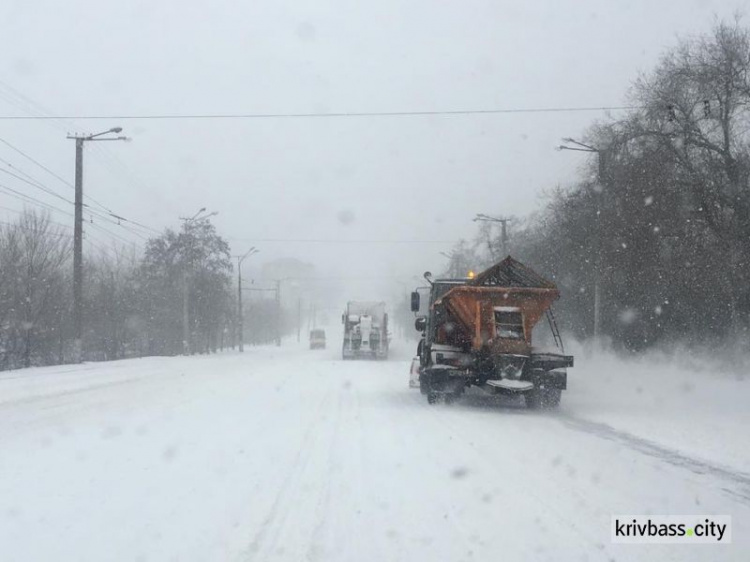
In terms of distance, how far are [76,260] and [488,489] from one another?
31.7 metres

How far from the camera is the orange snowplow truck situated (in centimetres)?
1759

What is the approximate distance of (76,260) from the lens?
3700 centimetres

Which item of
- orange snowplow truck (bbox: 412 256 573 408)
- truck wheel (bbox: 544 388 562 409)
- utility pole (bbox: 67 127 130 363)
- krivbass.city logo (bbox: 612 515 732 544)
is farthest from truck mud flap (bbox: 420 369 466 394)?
utility pole (bbox: 67 127 130 363)

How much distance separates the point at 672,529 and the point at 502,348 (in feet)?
34.4

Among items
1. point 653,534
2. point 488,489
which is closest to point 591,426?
point 488,489

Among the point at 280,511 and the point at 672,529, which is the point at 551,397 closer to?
the point at 672,529

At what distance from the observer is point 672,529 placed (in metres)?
7.31

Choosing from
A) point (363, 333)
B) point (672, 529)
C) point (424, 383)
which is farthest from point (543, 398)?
point (363, 333)

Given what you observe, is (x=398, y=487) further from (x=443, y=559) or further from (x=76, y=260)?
(x=76, y=260)

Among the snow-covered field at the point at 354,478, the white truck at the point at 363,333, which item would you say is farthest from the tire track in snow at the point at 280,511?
the white truck at the point at 363,333

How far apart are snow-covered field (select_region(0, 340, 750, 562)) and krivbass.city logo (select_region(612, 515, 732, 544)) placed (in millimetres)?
140

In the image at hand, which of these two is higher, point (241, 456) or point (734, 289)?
point (734, 289)

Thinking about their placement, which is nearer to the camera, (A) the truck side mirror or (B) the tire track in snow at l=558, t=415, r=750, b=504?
(B) the tire track in snow at l=558, t=415, r=750, b=504

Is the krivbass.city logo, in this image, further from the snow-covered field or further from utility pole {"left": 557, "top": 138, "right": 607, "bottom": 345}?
utility pole {"left": 557, "top": 138, "right": 607, "bottom": 345}
